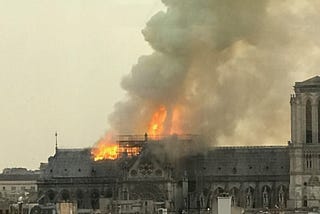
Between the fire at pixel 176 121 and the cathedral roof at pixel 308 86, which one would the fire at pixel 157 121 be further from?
the cathedral roof at pixel 308 86

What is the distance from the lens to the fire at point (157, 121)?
5399 inches

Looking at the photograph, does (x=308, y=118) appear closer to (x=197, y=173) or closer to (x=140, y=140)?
(x=197, y=173)

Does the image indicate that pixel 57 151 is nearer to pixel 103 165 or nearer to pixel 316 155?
pixel 103 165

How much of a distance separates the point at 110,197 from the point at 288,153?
1694 centimetres

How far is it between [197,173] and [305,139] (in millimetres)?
12511

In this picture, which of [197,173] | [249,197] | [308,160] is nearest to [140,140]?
[197,173]

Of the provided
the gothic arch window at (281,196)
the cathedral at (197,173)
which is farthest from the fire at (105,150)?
the gothic arch window at (281,196)

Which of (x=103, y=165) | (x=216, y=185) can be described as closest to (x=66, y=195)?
(x=103, y=165)

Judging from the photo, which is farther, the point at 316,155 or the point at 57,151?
the point at 57,151

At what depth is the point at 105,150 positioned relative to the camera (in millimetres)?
143625

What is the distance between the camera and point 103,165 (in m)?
145

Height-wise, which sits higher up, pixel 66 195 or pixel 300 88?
pixel 300 88

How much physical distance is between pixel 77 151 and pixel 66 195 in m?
6.27

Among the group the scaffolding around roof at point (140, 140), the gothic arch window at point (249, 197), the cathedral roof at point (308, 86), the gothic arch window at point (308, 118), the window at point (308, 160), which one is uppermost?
the cathedral roof at point (308, 86)
